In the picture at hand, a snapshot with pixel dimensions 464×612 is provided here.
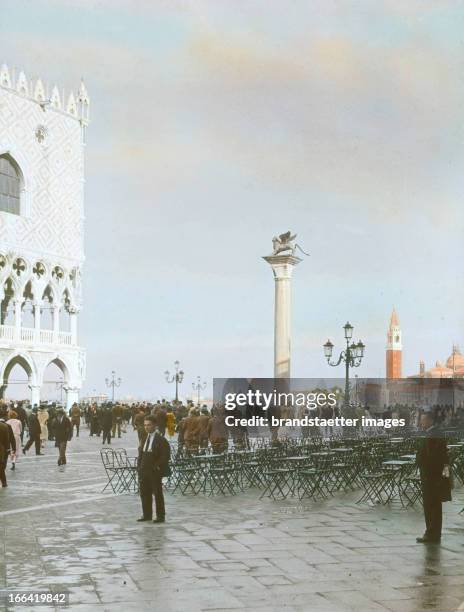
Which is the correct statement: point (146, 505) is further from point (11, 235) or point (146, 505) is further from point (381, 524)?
point (11, 235)

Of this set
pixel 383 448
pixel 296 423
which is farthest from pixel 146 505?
pixel 296 423

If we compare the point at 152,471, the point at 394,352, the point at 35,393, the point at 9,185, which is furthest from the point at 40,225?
the point at 394,352

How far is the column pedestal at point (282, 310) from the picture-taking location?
2622cm

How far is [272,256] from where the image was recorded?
2634 centimetres

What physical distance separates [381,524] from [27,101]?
3487 cm

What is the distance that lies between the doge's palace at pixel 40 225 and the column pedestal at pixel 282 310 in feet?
53.1

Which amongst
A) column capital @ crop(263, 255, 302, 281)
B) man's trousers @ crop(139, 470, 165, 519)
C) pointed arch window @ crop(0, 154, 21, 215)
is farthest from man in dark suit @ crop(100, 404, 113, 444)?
man's trousers @ crop(139, 470, 165, 519)

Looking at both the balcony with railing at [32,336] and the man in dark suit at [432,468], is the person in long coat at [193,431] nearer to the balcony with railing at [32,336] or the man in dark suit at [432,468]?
the man in dark suit at [432,468]

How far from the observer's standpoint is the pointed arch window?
1594 inches

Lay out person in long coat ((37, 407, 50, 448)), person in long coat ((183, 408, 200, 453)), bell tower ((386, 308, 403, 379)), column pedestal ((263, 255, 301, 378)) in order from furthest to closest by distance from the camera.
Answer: bell tower ((386, 308, 403, 379)) < person in long coat ((37, 407, 50, 448)) < column pedestal ((263, 255, 301, 378)) < person in long coat ((183, 408, 200, 453))

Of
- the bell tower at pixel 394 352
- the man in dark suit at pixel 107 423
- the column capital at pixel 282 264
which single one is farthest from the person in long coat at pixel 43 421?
the bell tower at pixel 394 352

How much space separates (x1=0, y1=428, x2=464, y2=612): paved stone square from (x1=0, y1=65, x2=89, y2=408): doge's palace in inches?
1104

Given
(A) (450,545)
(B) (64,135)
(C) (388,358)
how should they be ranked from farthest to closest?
(C) (388,358)
(B) (64,135)
(A) (450,545)

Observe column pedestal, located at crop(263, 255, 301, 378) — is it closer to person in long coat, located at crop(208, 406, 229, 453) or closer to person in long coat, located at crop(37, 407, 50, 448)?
person in long coat, located at crop(37, 407, 50, 448)
